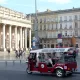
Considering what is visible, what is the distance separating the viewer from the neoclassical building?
2734 inches

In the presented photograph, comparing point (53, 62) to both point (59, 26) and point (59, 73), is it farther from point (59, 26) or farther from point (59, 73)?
point (59, 26)

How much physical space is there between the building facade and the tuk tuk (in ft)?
231

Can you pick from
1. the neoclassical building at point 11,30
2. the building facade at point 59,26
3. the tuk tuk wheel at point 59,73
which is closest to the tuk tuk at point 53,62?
the tuk tuk wheel at point 59,73

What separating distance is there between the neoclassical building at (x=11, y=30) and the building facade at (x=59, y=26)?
12.2 m

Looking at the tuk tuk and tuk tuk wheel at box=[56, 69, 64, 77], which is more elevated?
the tuk tuk

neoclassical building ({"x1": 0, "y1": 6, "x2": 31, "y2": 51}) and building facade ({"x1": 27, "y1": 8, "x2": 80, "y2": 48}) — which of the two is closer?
neoclassical building ({"x1": 0, "y1": 6, "x2": 31, "y2": 51})

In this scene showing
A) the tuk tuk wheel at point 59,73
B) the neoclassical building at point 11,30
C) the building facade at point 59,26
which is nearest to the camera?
the tuk tuk wheel at point 59,73

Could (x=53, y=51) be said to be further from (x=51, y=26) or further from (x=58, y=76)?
(x=51, y=26)

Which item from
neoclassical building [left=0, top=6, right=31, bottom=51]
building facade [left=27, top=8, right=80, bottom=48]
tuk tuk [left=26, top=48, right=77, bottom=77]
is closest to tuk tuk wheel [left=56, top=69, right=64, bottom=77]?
tuk tuk [left=26, top=48, right=77, bottom=77]

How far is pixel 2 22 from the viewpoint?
2675 inches

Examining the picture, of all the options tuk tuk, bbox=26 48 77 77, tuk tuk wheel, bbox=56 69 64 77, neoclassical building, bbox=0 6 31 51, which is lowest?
tuk tuk wheel, bbox=56 69 64 77

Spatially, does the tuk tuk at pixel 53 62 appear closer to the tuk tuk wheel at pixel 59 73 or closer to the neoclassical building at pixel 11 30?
the tuk tuk wheel at pixel 59 73

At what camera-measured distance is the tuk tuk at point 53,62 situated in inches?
671

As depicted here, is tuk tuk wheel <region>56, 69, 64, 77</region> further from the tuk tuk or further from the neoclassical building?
the neoclassical building
